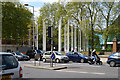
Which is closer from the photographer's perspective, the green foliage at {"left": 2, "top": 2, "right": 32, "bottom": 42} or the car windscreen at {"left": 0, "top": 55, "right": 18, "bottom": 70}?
the car windscreen at {"left": 0, "top": 55, "right": 18, "bottom": 70}

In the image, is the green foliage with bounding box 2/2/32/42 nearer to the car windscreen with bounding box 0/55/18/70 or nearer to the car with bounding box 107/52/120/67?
the car with bounding box 107/52/120/67

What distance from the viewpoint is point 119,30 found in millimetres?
31750

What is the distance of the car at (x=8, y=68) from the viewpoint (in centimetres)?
547

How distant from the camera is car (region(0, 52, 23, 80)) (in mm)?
5473

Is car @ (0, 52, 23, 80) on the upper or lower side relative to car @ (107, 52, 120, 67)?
upper

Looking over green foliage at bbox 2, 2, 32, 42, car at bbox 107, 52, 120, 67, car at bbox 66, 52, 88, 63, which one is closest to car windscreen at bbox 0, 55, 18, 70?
car at bbox 107, 52, 120, 67

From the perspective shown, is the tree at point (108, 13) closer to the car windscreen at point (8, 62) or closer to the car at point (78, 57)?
the car at point (78, 57)

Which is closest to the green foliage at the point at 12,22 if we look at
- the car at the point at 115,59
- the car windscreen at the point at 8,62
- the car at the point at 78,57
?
the car at the point at 78,57

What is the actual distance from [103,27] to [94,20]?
2316 millimetres

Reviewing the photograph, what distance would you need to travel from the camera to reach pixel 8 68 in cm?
562

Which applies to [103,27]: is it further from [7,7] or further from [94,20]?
[7,7]

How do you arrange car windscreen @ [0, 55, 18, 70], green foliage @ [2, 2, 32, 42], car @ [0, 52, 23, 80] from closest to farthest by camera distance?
car @ [0, 52, 23, 80] < car windscreen @ [0, 55, 18, 70] < green foliage @ [2, 2, 32, 42]

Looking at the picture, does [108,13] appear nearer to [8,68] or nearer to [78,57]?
[78,57]

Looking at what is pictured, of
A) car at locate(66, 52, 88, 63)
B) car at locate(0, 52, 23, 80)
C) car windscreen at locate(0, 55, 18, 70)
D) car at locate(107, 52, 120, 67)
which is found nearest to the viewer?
car at locate(0, 52, 23, 80)
